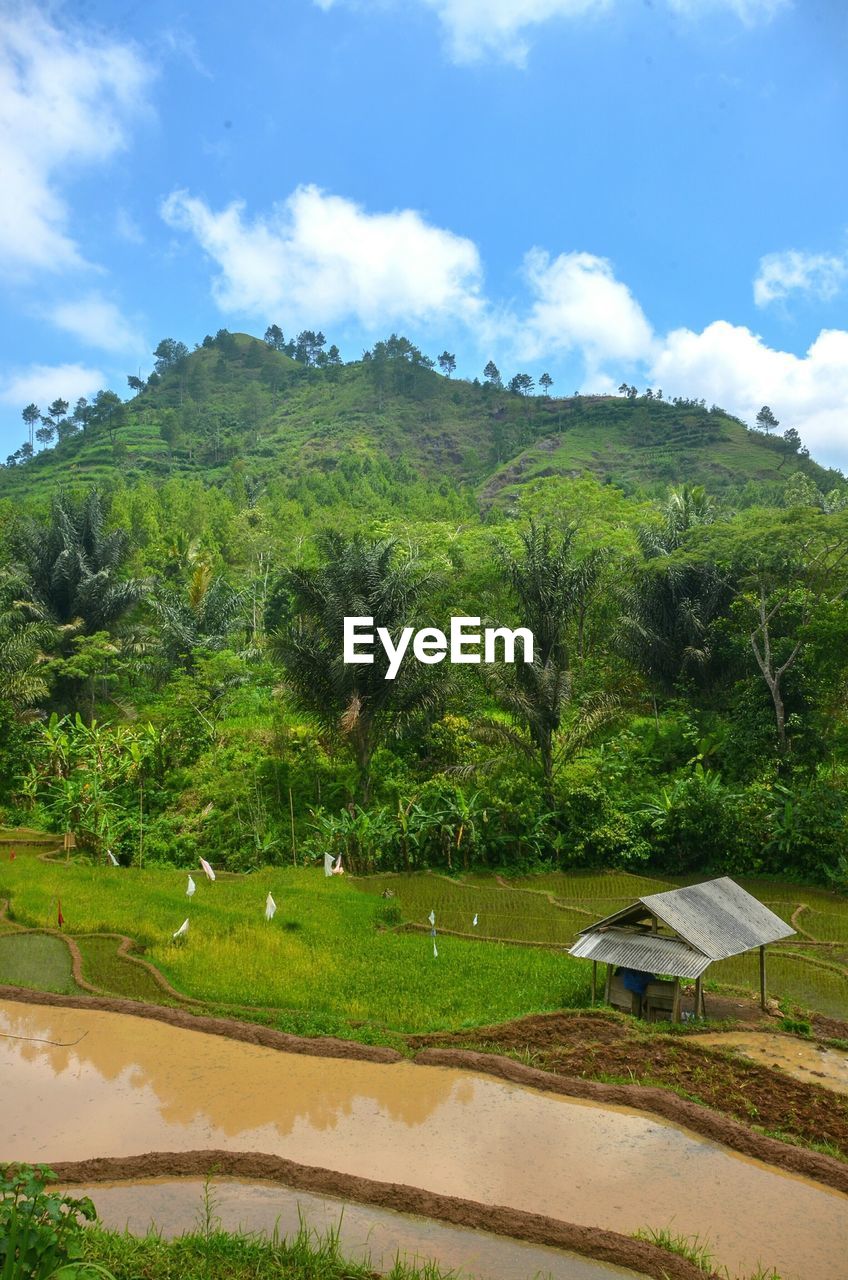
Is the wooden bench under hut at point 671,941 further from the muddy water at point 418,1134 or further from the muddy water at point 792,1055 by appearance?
the muddy water at point 418,1134

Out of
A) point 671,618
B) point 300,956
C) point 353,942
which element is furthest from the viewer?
point 671,618

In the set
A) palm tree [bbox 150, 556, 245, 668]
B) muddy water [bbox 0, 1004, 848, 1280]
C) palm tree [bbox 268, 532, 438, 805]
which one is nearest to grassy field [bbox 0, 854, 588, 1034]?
muddy water [bbox 0, 1004, 848, 1280]

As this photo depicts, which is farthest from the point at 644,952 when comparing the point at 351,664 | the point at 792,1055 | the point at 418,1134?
the point at 351,664

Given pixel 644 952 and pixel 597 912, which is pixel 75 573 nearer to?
pixel 597 912

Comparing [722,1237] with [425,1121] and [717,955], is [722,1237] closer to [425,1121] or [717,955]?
[425,1121]

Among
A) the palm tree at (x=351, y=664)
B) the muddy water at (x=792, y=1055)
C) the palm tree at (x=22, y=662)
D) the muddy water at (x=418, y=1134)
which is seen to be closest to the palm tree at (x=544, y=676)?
the palm tree at (x=351, y=664)

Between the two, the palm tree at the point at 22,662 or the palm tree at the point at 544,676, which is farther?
the palm tree at the point at 22,662
